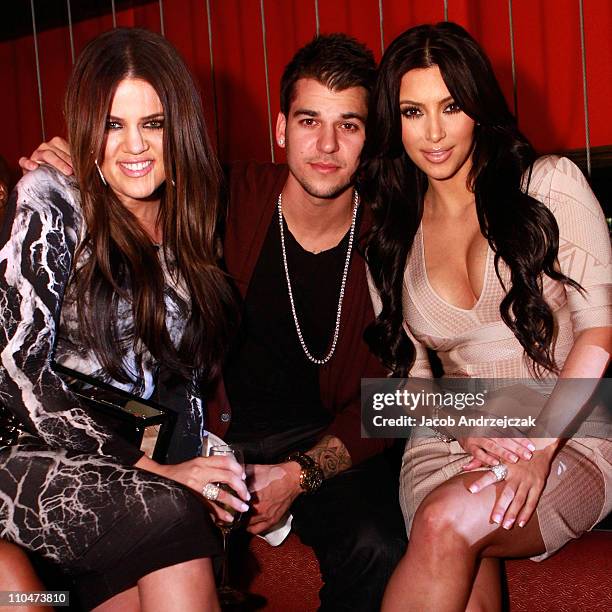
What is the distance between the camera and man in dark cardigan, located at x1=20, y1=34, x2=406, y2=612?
95.6 inches

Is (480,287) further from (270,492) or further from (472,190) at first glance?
(270,492)

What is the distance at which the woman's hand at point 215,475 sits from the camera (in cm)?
180

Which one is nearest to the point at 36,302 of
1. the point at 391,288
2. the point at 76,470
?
the point at 76,470

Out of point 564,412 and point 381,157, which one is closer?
point 564,412

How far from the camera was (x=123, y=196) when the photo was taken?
2.17 meters

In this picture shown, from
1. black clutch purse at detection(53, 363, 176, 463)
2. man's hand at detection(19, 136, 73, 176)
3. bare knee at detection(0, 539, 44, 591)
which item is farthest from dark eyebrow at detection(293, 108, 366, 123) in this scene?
bare knee at detection(0, 539, 44, 591)

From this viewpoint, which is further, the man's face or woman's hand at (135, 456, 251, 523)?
the man's face

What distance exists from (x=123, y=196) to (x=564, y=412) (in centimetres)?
111

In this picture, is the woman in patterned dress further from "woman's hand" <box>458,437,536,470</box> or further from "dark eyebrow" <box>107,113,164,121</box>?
"woman's hand" <box>458,437,536,470</box>

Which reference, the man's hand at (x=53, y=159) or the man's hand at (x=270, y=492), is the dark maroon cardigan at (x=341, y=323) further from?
the man's hand at (x=53, y=159)

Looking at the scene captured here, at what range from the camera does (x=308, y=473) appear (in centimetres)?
229

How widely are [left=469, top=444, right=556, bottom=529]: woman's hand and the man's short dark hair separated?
43.7 inches

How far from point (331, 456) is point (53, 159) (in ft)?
3.26

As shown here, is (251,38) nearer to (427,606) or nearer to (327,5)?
(327,5)
